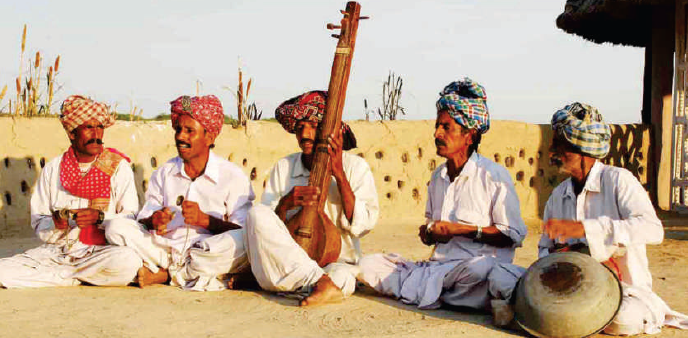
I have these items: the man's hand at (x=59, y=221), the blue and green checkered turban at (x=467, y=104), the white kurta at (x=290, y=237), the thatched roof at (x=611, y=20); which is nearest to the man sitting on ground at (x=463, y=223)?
the blue and green checkered turban at (x=467, y=104)

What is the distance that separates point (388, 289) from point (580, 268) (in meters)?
1.28

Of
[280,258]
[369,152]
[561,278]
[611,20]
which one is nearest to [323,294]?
[280,258]

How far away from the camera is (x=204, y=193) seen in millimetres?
5004

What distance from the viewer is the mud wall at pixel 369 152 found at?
7430 mm

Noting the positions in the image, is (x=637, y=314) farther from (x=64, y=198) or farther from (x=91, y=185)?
(x=64, y=198)

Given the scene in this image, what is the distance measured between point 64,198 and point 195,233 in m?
0.86

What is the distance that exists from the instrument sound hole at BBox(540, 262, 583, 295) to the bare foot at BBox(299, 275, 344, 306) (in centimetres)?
114

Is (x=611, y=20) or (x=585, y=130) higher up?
(x=611, y=20)

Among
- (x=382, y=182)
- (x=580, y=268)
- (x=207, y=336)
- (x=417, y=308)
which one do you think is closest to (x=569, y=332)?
(x=580, y=268)

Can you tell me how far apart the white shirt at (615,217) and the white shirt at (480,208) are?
253 mm

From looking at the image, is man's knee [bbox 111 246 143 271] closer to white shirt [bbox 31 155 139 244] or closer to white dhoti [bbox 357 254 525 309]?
white shirt [bbox 31 155 139 244]

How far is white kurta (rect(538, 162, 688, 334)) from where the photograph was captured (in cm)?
369

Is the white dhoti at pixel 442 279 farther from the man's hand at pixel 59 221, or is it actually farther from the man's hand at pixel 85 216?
the man's hand at pixel 59 221

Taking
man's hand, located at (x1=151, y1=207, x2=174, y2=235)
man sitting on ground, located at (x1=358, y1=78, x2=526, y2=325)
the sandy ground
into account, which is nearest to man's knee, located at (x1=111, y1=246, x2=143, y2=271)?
the sandy ground
